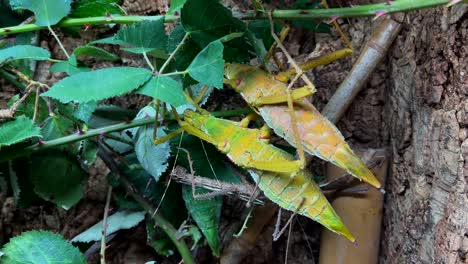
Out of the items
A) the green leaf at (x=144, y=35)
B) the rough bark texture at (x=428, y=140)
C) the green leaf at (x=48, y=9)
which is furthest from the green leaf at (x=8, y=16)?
the rough bark texture at (x=428, y=140)

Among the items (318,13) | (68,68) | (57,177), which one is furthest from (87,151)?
(318,13)

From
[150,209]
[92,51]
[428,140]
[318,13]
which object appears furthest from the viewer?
[150,209]

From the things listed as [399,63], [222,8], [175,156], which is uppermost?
[222,8]

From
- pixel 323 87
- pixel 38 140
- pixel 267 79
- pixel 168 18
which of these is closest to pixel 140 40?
pixel 168 18

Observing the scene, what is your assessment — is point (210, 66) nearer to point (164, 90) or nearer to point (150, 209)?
point (164, 90)

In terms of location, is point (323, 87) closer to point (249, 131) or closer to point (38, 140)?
point (249, 131)

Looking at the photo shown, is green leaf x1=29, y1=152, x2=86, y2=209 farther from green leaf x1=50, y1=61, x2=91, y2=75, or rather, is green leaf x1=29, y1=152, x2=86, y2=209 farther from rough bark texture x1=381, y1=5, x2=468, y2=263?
rough bark texture x1=381, y1=5, x2=468, y2=263
